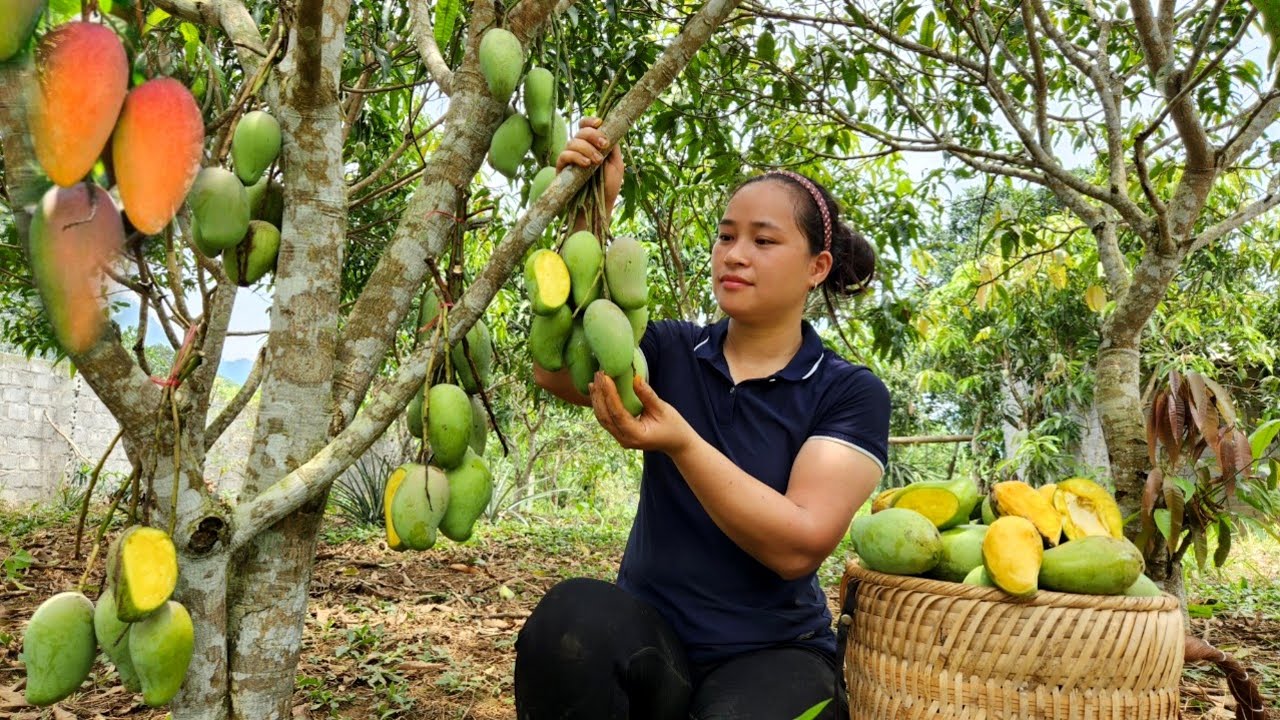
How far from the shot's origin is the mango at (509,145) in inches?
49.6

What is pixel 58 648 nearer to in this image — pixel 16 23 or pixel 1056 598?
pixel 16 23

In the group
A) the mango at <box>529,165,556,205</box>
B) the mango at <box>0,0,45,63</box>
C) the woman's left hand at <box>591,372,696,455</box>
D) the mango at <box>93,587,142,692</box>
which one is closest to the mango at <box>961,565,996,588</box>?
the woman's left hand at <box>591,372,696,455</box>

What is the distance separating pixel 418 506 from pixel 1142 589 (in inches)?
40.8

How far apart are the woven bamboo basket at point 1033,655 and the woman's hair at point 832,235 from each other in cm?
68

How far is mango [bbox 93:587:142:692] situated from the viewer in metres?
0.96

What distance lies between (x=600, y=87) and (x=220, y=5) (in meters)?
1.30

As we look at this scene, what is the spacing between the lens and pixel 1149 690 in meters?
1.20

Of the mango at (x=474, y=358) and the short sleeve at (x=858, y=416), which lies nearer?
the mango at (x=474, y=358)

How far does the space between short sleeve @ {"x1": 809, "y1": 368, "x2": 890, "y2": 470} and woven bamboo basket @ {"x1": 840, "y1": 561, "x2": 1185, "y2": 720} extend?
33 cm

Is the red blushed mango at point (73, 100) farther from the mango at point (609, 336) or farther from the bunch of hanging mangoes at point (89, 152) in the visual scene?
the mango at point (609, 336)

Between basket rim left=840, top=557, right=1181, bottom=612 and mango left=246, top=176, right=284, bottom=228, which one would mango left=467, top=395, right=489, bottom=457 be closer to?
mango left=246, top=176, right=284, bottom=228

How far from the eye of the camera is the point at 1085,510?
140cm

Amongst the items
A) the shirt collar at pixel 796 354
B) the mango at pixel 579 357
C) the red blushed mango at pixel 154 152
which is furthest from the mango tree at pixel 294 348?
the shirt collar at pixel 796 354

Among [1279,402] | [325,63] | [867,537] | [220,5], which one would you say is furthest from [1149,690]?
[1279,402]
